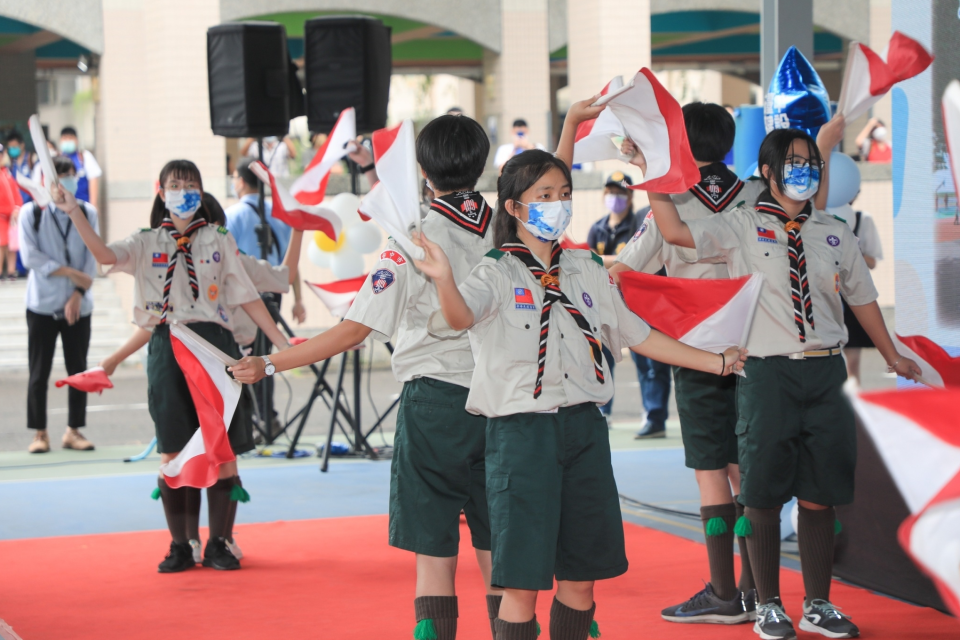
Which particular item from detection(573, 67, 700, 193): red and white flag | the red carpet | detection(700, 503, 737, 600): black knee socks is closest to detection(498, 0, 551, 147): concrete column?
the red carpet

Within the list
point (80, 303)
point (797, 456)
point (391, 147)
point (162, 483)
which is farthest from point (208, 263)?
point (80, 303)

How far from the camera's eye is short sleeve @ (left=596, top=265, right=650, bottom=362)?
3.38 m

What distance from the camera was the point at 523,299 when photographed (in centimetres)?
322

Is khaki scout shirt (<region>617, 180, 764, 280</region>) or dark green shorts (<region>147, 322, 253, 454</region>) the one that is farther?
dark green shorts (<region>147, 322, 253, 454</region>)

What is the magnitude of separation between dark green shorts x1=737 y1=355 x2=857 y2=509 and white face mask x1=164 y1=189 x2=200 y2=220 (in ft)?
8.36

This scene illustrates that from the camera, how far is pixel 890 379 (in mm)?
11602

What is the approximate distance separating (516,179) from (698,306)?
0.93 metres

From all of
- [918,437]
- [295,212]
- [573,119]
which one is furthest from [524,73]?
[918,437]

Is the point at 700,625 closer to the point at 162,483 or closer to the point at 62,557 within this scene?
the point at 162,483

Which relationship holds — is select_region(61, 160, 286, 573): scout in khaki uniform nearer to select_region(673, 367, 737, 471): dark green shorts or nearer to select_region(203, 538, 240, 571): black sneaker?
select_region(203, 538, 240, 571): black sneaker

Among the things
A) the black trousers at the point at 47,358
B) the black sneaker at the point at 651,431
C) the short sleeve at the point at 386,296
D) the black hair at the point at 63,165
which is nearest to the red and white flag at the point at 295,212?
the short sleeve at the point at 386,296

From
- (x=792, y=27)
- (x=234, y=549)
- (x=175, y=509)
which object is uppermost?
(x=792, y=27)

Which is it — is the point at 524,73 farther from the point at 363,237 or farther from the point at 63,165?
the point at 63,165

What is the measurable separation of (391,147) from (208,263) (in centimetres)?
230
